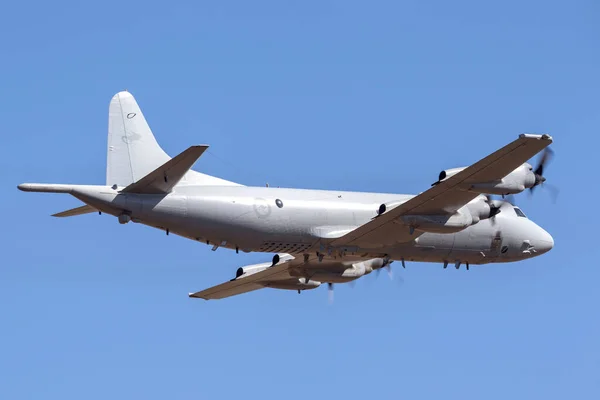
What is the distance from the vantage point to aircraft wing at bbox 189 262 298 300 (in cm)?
4900

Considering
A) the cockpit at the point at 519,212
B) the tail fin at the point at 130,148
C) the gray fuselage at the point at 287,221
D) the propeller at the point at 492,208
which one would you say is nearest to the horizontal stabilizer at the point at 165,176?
the gray fuselage at the point at 287,221

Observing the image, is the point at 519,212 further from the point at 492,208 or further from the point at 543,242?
the point at 492,208

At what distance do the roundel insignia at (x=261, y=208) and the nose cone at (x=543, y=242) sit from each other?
12.6 meters

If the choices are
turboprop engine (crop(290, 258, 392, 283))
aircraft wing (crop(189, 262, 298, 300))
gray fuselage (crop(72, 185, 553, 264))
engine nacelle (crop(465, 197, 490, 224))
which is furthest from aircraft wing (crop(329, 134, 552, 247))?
aircraft wing (crop(189, 262, 298, 300))

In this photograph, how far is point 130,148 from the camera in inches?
1684

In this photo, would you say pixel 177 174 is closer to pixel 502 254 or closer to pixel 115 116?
pixel 115 116

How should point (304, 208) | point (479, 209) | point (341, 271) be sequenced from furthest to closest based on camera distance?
point (341, 271)
point (479, 209)
point (304, 208)

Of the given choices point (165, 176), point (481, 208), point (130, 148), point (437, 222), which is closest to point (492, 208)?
point (481, 208)

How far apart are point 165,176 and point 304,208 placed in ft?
19.1

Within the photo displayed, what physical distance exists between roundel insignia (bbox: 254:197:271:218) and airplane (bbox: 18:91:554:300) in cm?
4

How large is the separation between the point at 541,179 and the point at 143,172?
14.0 meters

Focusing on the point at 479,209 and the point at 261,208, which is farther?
the point at 479,209

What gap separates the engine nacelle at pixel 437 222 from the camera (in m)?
44.0

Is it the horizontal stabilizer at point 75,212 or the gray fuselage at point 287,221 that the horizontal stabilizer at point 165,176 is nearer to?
the gray fuselage at point 287,221
